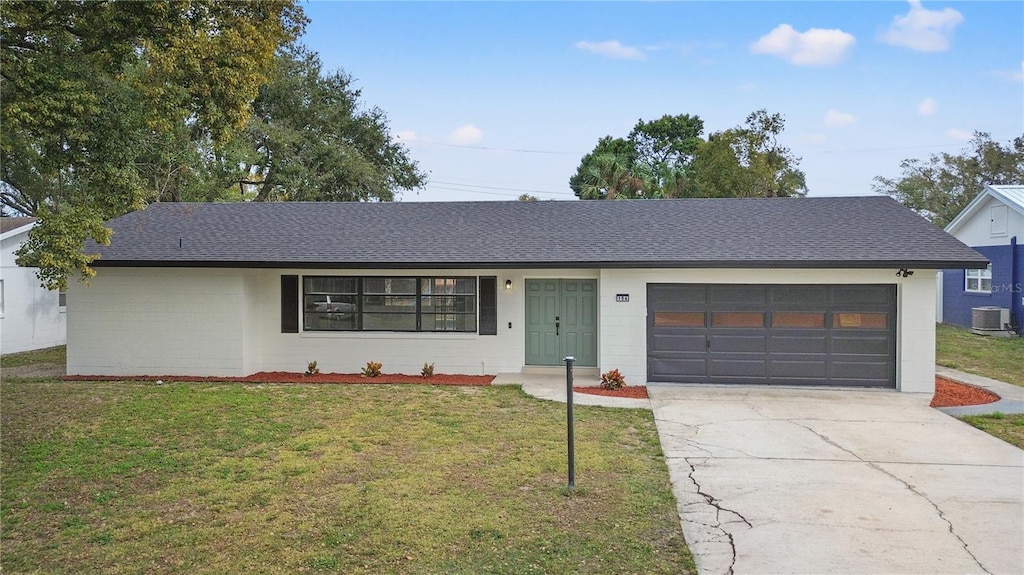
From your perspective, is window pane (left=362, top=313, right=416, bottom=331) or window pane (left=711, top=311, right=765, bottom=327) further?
window pane (left=362, top=313, right=416, bottom=331)

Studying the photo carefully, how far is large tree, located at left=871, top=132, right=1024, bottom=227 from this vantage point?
108 ft

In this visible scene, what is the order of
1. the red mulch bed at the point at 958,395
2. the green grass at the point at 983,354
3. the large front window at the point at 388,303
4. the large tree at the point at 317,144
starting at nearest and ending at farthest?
the red mulch bed at the point at 958,395 → the large front window at the point at 388,303 → the green grass at the point at 983,354 → the large tree at the point at 317,144

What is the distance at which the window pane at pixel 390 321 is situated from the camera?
1240 cm

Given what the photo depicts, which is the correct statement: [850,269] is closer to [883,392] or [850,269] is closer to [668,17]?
[883,392]

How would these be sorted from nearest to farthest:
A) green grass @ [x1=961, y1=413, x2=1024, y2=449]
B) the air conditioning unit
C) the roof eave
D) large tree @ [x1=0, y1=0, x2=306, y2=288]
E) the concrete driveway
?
the concrete driveway → large tree @ [x1=0, y1=0, x2=306, y2=288] → green grass @ [x1=961, y1=413, x2=1024, y2=449] → the roof eave → the air conditioning unit

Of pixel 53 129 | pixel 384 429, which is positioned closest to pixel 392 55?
pixel 53 129

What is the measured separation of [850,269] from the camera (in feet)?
34.1

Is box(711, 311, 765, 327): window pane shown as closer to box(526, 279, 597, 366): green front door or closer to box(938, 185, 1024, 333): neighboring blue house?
box(526, 279, 597, 366): green front door

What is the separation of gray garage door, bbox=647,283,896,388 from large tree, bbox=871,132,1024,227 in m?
28.0

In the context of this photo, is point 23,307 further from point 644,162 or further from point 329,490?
point 644,162

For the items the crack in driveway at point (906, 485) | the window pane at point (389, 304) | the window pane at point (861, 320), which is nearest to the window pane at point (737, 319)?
the window pane at point (861, 320)

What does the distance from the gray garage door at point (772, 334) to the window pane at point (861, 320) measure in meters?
0.02

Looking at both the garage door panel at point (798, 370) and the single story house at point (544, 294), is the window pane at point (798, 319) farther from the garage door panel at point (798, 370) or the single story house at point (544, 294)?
the garage door panel at point (798, 370)

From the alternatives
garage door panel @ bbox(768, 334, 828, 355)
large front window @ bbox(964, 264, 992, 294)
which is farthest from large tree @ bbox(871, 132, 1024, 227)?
garage door panel @ bbox(768, 334, 828, 355)
